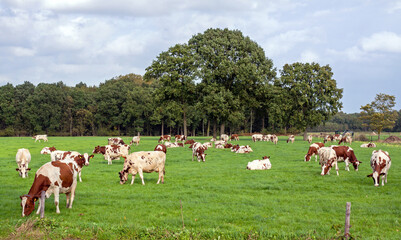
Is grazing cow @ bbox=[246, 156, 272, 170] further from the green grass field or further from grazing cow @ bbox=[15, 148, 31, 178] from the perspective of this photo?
grazing cow @ bbox=[15, 148, 31, 178]

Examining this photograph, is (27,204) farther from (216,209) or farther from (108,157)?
(108,157)

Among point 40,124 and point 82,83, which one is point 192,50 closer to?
point 40,124

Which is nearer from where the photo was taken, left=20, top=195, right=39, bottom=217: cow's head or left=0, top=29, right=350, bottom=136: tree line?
left=20, top=195, right=39, bottom=217: cow's head

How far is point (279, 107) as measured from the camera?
65.8 meters

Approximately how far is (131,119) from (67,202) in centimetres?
9653

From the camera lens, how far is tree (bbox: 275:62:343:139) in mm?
66125

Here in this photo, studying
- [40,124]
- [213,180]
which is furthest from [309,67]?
[40,124]

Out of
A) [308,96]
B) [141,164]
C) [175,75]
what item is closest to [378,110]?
[308,96]

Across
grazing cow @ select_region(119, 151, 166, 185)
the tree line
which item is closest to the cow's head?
grazing cow @ select_region(119, 151, 166, 185)

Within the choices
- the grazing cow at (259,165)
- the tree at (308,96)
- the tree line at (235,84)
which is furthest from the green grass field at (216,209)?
the tree at (308,96)

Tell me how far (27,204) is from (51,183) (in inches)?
40.6

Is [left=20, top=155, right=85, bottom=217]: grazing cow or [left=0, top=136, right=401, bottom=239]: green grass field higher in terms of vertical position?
[left=20, top=155, right=85, bottom=217]: grazing cow

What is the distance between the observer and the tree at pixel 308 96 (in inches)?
2603

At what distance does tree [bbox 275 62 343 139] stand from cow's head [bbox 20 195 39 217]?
57.0 m
